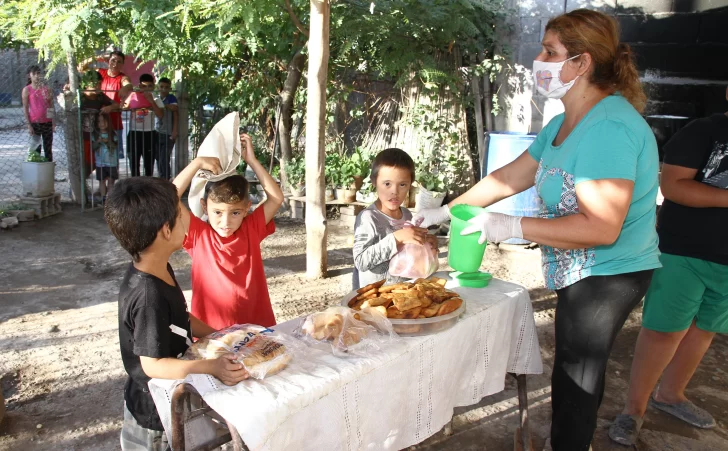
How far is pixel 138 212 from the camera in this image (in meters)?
2.02

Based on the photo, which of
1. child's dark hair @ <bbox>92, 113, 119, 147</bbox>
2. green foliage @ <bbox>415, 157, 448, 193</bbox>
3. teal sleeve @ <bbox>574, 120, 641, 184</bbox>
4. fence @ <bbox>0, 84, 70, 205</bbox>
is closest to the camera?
teal sleeve @ <bbox>574, 120, 641, 184</bbox>

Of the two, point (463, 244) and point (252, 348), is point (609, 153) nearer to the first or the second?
point (463, 244)

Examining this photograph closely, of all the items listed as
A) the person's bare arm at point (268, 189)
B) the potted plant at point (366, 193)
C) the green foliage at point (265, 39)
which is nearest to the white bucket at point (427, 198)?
the potted plant at point (366, 193)

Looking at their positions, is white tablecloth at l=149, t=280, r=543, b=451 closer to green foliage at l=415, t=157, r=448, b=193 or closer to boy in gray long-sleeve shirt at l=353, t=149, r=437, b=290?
boy in gray long-sleeve shirt at l=353, t=149, r=437, b=290

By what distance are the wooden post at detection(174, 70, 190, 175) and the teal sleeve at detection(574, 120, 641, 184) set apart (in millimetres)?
7983

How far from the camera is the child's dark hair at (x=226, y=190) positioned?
106 inches

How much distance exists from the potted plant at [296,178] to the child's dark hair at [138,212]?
6016 mm

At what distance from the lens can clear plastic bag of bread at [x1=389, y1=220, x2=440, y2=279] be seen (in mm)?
2662

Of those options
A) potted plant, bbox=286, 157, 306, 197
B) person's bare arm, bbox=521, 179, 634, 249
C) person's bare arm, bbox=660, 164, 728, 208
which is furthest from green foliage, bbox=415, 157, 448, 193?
person's bare arm, bbox=521, 179, 634, 249

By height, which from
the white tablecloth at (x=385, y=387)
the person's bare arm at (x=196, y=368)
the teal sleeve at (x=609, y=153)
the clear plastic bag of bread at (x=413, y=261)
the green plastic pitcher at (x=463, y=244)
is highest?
the teal sleeve at (x=609, y=153)

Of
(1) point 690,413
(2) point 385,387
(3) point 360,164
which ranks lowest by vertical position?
(1) point 690,413

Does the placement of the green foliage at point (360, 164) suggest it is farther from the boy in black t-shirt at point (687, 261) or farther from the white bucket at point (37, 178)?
the boy in black t-shirt at point (687, 261)

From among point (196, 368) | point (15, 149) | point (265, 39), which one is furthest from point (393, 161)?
point (15, 149)

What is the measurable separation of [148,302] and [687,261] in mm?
2690
